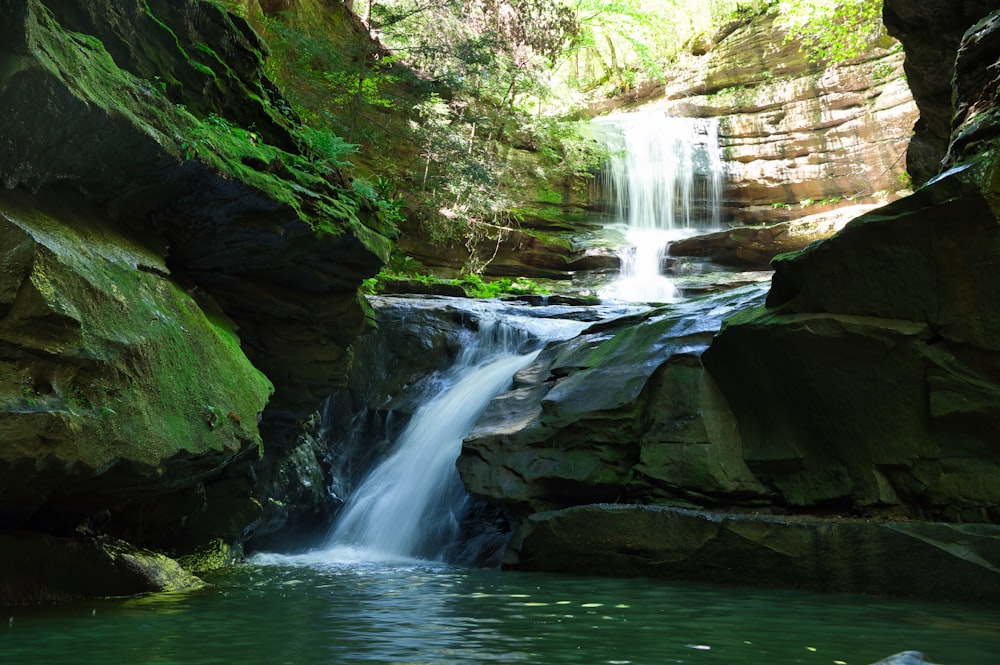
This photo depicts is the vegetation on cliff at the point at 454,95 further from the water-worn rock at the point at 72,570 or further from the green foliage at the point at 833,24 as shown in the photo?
the water-worn rock at the point at 72,570

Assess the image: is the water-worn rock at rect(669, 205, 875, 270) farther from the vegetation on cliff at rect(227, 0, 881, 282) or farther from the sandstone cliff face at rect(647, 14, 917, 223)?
the vegetation on cliff at rect(227, 0, 881, 282)

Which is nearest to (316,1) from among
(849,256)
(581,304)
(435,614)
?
(581,304)

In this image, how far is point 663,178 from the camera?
25.5 m

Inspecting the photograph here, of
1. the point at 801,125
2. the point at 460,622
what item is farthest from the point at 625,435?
the point at 801,125

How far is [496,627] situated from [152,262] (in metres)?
3.74

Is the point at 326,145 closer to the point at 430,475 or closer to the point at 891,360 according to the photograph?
the point at 430,475

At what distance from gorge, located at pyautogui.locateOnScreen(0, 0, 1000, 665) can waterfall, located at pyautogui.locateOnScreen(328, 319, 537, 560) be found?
0.19ft

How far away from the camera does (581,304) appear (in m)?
16.4

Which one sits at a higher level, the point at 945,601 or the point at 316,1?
the point at 316,1

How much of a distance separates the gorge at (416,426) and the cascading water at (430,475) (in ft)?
0.19

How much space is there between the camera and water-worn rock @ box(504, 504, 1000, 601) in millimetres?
5910

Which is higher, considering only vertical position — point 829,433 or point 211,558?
point 829,433

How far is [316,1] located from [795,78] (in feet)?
51.9

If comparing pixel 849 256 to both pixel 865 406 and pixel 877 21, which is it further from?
pixel 877 21
